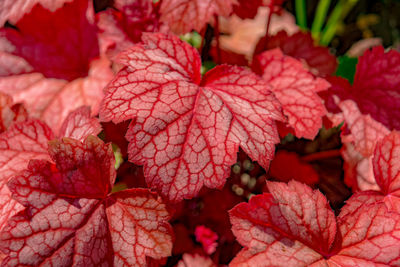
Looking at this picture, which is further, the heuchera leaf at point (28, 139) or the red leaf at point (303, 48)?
the red leaf at point (303, 48)

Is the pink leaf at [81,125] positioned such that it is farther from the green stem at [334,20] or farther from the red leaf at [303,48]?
the green stem at [334,20]

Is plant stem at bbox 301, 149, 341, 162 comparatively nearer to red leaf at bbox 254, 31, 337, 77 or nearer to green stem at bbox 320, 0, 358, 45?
red leaf at bbox 254, 31, 337, 77

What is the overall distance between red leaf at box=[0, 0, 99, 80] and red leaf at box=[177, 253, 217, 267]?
80cm

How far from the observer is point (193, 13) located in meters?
1.02

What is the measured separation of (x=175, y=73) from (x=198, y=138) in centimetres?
22

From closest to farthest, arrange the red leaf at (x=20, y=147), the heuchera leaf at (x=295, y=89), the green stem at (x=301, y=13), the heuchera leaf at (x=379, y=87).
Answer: the red leaf at (x=20, y=147)
the heuchera leaf at (x=295, y=89)
the heuchera leaf at (x=379, y=87)
the green stem at (x=301, y=13)

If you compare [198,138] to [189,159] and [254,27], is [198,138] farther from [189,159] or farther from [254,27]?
[254,27]

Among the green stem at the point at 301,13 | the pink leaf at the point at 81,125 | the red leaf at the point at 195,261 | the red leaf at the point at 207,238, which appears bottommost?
the red leaf at the point at 207,238

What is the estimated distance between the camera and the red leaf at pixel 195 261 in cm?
101

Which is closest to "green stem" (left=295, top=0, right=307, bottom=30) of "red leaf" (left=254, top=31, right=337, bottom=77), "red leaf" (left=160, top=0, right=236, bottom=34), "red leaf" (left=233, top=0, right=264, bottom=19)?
"red leaf" (left=254, top=31, right=337, bottom=77)

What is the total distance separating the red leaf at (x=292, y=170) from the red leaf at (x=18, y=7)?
3.09ft

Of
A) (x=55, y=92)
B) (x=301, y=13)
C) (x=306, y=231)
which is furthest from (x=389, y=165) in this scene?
(x=301, y=13)

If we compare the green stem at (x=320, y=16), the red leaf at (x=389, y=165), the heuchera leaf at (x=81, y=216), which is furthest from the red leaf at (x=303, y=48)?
the heuchera leaf at (x=81, y=216)

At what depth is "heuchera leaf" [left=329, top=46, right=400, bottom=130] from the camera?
1108 millimetres
